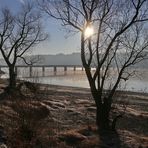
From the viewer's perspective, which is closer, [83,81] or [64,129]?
[64,129]

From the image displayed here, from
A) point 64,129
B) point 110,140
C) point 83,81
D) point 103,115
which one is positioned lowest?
point 83,81

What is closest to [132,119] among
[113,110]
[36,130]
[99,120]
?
[113,110]

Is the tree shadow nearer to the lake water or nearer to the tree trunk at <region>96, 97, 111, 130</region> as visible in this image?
the tree trunk at <region>96, 97, 111, 130</region>

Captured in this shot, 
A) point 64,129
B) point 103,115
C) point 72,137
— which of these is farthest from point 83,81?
point 72,137

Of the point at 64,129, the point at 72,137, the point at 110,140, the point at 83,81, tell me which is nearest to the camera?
the point at 72,137

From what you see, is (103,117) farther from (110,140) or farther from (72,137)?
(72,137)

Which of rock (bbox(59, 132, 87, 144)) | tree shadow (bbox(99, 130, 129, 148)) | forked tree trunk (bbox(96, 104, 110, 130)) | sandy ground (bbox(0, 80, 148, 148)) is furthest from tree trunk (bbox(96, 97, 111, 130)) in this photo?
rock (bbox(59, 132, 87, 144))

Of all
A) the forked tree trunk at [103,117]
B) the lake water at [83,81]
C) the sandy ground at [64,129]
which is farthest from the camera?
the lake water at [83,81]

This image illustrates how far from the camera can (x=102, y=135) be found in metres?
17.2

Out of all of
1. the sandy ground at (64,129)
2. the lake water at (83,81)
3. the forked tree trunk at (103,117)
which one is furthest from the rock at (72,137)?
the lake water at (83,81)

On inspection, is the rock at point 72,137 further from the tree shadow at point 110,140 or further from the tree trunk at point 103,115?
the tree trunk at point 103,115

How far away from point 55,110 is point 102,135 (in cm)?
858

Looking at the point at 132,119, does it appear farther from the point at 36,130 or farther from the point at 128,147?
the point at 36,130

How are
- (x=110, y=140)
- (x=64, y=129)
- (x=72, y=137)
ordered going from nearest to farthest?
(x=72, y=137), (x=110, y=140), (x=64, y=129)
